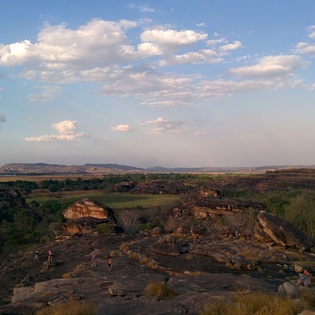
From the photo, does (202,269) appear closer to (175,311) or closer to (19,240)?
(175,311)

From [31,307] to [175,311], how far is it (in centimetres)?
539

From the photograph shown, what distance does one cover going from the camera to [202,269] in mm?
21969

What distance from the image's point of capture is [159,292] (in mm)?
14336

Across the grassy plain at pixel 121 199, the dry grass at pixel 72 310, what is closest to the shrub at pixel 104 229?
the dry grass at pixel 72 310

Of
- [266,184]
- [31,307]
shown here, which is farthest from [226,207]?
[266,184]

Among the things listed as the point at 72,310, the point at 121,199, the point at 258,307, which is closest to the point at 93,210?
the point at 72,310

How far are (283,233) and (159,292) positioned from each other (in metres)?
16.8

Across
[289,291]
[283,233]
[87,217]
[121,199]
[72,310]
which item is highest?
[72,310]

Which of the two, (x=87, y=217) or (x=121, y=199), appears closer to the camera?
(x=87, y=217)

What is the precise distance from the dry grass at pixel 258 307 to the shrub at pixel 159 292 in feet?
11.3

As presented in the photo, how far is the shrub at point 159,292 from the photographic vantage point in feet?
46.6

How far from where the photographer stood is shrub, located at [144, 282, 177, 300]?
14.2 m

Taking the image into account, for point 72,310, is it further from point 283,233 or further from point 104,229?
point 104,229

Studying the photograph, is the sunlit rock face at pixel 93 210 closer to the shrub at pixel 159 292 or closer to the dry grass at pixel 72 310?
the shrub at pixel 159 292
